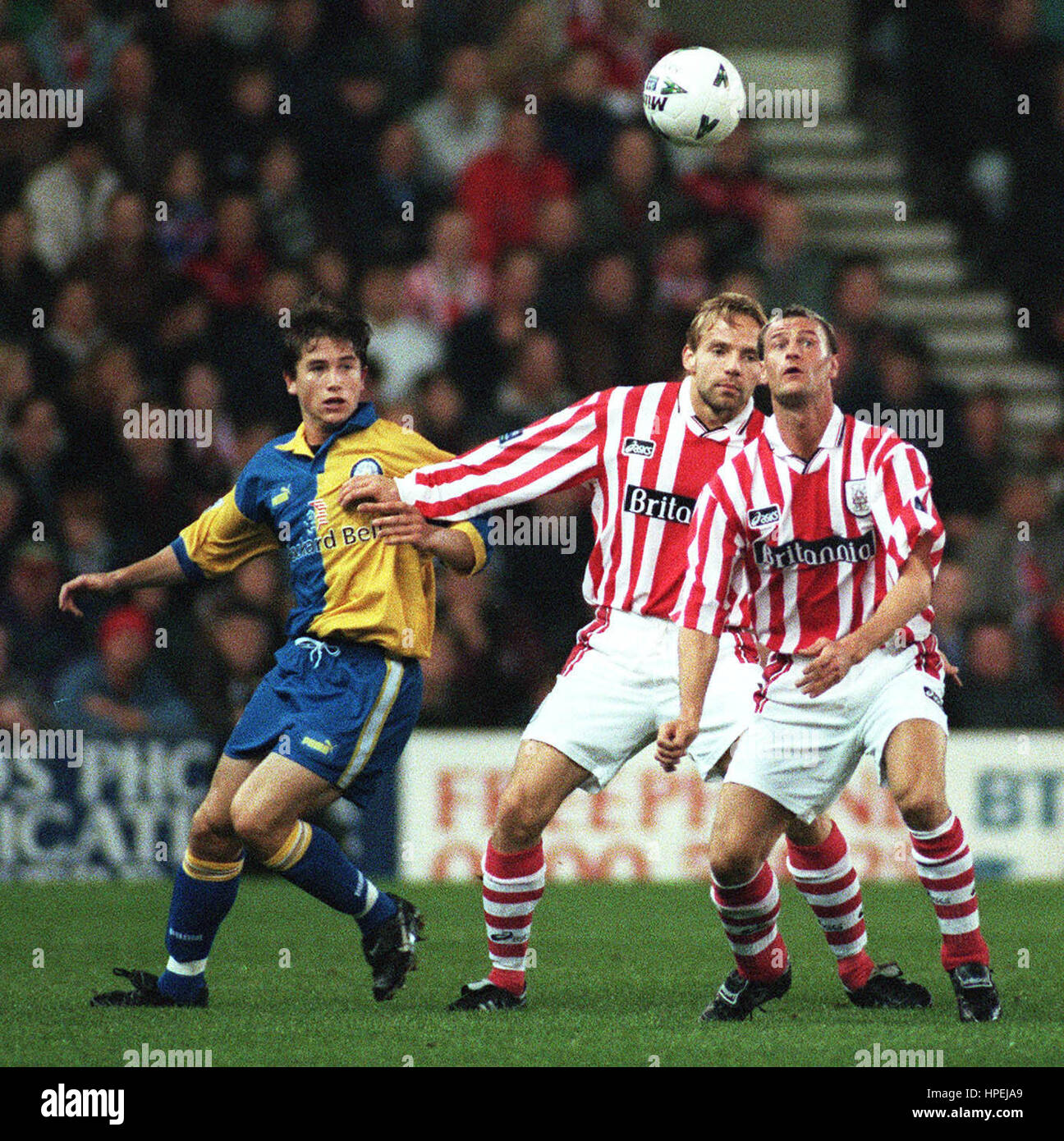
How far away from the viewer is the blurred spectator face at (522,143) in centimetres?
1245

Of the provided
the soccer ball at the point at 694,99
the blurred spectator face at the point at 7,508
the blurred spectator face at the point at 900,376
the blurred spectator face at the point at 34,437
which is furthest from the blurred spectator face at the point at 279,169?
the soccer ball at the point at 694,99

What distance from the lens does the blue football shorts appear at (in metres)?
6.48

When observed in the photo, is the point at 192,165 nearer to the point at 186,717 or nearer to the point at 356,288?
the point at 356,288

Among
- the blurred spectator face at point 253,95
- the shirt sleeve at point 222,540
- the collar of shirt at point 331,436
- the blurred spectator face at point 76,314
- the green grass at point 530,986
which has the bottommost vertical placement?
the green grass at point 530,986

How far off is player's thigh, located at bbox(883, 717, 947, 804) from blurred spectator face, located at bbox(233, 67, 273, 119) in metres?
7.49

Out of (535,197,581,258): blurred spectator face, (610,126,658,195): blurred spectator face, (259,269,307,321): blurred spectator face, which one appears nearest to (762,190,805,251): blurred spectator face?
(610,126,658,195): blurred spectator face

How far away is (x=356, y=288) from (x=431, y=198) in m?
0.76

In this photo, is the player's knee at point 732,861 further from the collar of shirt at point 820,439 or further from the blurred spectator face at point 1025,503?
the blurred spectator face at point 1025,503

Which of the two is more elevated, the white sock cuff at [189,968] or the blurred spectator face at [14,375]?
the blurred spectator face at [14,375]

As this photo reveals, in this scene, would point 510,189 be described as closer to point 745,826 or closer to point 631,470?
point 631,470

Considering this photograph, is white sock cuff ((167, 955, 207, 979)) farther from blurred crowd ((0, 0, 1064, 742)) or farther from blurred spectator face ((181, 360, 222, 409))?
blurred spectator face ((181, 360, 222, 409))

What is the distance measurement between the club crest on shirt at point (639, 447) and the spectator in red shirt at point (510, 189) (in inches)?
226

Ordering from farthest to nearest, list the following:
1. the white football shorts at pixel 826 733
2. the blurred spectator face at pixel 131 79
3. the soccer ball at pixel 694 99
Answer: the blurred spectator face at pixel 131 79 → the soccer ball at pixel 694 99 → the white football shorts at pixel 826 733

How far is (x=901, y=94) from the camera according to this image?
1488cm
